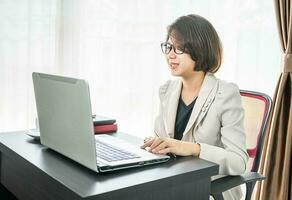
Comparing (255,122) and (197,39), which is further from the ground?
(197,39)

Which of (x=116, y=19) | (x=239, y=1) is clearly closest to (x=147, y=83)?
(x=116, y=19)

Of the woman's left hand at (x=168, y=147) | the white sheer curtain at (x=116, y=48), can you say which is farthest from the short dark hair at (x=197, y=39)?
the white sheer curtain at (x=116, y=48)

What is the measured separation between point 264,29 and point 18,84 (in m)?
1.51

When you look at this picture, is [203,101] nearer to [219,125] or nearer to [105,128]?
[219,125]

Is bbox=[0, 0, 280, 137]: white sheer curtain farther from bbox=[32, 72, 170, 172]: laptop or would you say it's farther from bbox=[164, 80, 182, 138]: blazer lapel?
bbox=[32, 72, 170, 172]: laptop

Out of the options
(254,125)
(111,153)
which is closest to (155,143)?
(111,153)

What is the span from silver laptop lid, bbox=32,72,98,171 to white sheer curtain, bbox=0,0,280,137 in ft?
3.83

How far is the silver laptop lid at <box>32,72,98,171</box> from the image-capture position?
889 mm

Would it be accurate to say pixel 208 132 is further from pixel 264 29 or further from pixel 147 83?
pixel 147 83

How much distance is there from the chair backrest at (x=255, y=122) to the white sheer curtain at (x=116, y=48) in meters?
0.69

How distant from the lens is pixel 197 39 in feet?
4.58

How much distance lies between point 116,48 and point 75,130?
5.54 ft

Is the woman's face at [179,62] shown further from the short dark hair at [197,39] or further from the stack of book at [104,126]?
the stack of book at [104,126]

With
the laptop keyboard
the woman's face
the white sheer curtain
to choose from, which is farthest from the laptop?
the white sheer curtain
